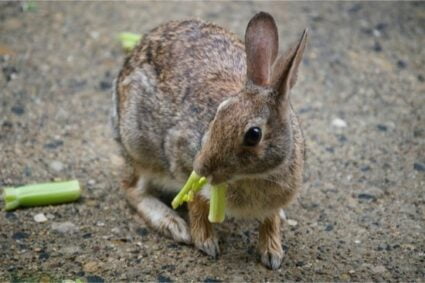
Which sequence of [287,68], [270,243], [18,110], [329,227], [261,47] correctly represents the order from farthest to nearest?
[18,110], [329,227], [270,243], [261,47], [287,68]

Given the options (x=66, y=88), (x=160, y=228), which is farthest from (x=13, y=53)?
(x=160, y=228)

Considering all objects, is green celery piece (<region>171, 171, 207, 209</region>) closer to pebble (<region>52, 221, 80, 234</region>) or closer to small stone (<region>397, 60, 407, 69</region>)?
pebble (<region>52, 221, 80, 234</region>)

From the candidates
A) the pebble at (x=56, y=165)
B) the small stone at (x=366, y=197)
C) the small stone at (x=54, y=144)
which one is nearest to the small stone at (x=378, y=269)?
the small stone at (x=366, y=197)

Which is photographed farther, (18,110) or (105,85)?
(105,85)

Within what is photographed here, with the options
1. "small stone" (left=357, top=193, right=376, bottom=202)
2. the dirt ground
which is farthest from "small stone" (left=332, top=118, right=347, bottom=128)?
"small stone" (left=357, top=193, right=376, bottom=202)

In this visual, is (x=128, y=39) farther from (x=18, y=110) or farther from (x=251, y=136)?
(x=251, y=136)

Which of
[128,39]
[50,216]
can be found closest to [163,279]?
[50,216]

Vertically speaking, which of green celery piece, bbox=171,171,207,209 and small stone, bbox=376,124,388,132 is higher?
green celery piece, bbox=171,171,207,209
